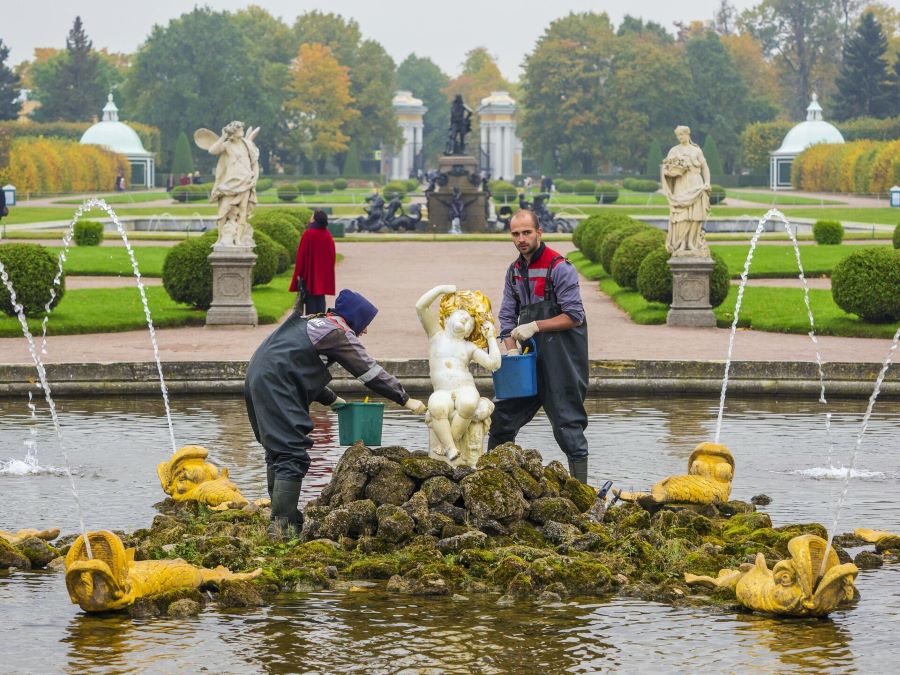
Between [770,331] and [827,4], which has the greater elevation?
[827,4]

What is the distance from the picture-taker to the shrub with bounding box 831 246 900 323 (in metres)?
17.7

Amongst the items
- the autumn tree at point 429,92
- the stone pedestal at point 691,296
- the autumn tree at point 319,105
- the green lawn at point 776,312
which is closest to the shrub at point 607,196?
the autumn tree at point 319,105

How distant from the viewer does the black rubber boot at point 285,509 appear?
782cm

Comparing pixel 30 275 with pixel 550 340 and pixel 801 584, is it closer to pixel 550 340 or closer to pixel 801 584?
pixel 550 340

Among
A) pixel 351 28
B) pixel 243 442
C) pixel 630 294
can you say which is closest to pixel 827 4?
A: pixel 351 28

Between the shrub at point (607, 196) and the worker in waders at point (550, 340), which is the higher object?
the shrub at point (607, 196)

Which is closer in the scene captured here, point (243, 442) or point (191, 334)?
point (243, 442)

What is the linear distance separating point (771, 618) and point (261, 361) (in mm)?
2645

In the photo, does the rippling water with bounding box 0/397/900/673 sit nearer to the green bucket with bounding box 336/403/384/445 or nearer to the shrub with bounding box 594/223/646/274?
the green bucket with bounding box 336/403/384/445

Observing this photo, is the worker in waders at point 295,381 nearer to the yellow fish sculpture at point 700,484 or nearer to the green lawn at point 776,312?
the yellow fish sculpture at point 700,484

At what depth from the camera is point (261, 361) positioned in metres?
7.75

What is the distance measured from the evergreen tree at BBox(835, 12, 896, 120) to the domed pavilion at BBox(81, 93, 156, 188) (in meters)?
39.1

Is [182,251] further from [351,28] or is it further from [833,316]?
[351,28]

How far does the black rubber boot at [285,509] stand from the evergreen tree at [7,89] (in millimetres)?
88691
